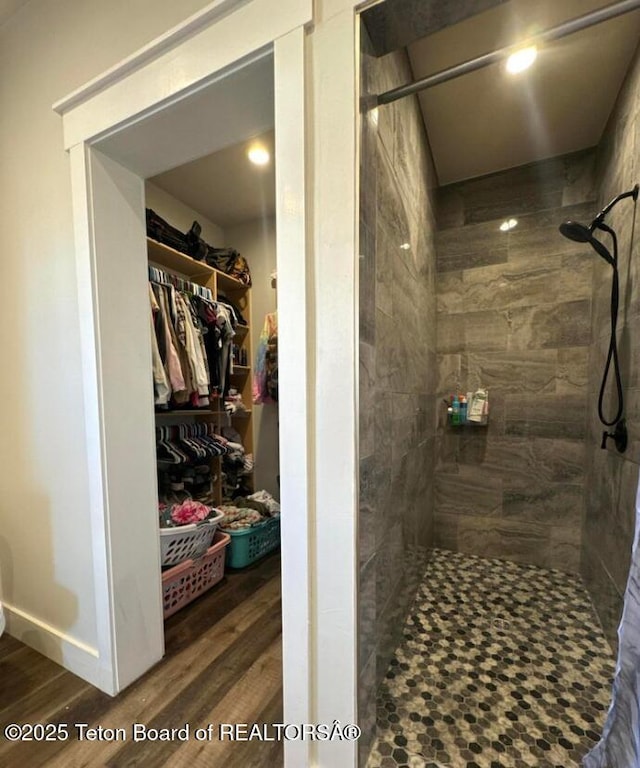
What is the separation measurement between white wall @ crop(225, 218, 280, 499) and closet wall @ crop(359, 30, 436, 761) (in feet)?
4.44

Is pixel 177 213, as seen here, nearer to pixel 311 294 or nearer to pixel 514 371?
pixel 311 294

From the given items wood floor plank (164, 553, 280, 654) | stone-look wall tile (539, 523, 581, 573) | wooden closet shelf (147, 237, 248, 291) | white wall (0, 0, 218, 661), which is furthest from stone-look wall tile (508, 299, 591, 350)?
white wall (0, 0, 218, 661)

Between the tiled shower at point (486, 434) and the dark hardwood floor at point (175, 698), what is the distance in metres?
0.45

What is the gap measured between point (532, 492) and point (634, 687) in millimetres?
1614

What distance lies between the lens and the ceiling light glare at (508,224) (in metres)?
2.16

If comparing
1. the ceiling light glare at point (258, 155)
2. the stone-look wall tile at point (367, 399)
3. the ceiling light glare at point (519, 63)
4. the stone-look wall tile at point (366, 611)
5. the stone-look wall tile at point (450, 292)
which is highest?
the ceiling light glare at point (258, 155)

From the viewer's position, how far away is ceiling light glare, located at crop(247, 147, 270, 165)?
2.04 m

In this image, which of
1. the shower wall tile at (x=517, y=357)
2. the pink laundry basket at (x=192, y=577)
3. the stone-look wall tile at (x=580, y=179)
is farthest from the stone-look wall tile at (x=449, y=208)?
the pink laundry basket at (x=192, y=577)

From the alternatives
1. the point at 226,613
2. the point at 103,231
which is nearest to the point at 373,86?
the point at 103,231

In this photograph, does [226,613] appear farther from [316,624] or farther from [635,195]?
[635,195]

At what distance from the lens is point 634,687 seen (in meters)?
0.71

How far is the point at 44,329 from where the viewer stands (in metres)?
1.35

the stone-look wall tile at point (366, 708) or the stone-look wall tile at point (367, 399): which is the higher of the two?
the stone-look wall tile at point (367, 399)

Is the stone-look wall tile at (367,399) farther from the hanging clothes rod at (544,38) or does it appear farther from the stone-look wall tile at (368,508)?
the hanging clothes rod at (544,38)
